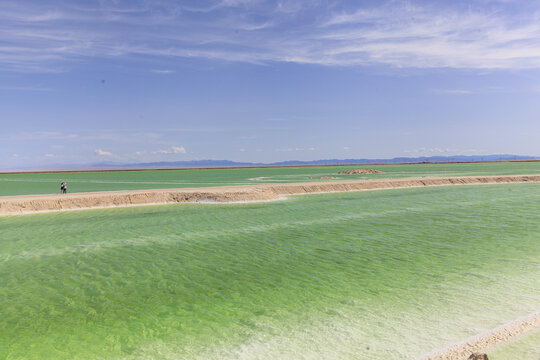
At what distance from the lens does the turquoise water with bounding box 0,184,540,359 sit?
342 inches

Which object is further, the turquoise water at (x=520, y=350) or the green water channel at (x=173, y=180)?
the green water channel at (x=173, y=180)

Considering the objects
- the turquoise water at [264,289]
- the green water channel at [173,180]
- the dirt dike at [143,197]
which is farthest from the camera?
the green water channel at [173,180]

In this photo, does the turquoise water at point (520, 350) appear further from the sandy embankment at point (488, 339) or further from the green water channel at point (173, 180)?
the green water channel at point (173, 180)

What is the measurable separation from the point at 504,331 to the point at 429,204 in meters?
29.0

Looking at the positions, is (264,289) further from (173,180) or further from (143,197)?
(173,180)

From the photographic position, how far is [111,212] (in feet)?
114

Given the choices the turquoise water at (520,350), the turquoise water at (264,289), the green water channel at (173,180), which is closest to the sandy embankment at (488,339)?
the turquoise water at (520,350)

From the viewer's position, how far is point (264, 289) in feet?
40.7

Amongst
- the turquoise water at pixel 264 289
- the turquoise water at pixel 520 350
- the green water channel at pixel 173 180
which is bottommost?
the green water channel at pixel 173 180

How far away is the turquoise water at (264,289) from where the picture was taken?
28.5ft

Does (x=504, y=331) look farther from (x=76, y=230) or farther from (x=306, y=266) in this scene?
(x=76, y=230)

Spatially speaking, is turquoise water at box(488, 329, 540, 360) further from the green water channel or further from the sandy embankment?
the green water channel

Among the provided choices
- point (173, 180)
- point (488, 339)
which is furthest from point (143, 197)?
point (173, 180)

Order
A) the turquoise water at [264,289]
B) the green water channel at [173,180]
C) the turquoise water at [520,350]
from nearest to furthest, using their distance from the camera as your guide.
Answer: the turquoise water at [520,350] < the turquoise water at [264,289] < the green water channel at [173,180]
